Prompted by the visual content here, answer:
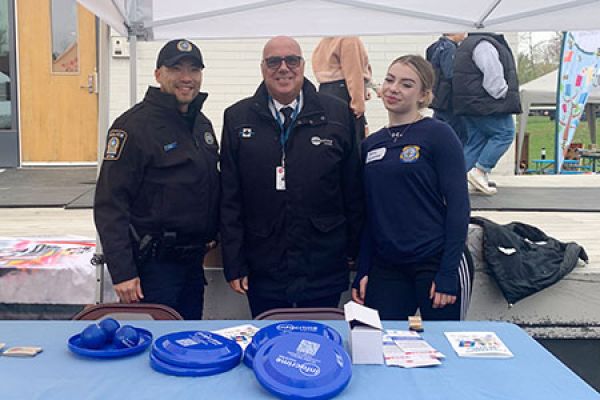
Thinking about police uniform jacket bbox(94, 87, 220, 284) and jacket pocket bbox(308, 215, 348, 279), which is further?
jacket pocket bbox(308, 215, 348, 279)

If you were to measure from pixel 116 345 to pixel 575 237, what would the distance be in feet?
10.6

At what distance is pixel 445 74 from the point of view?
5371mm

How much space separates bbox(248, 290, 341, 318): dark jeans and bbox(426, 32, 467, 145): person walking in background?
306 cm

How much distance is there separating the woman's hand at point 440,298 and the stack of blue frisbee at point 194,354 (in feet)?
3.23

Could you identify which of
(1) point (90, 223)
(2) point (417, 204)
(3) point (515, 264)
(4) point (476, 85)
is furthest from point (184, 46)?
(4) point (476, 85)

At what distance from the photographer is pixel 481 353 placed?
1.86 metres

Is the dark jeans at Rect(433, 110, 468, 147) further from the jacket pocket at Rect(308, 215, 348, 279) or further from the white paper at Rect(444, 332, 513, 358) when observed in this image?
the white paper at Rect(444, 332, 513, 358)

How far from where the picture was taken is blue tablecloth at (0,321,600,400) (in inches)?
61.9

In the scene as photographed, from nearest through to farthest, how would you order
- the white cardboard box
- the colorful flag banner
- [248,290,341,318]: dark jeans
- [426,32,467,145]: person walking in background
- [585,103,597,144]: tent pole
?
the white cardboard box, [248,290,341,318]: dark jeans, [426,32,467,145]: person walking in background, the colorful flag banner, [585,103,597,144]: tent pole

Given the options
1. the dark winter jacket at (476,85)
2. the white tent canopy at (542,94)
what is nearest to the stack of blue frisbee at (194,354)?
the dark winter jacket at (476,85)

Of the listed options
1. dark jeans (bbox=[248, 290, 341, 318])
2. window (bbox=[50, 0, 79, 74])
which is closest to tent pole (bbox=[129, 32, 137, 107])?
dark jeans (bbox=[248, 290, 341, 318])

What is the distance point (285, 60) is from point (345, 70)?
2091mm

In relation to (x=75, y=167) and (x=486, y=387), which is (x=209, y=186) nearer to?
(x=486, y=387)

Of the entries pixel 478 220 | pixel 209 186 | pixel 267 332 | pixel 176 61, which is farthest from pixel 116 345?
pixel 478 220
